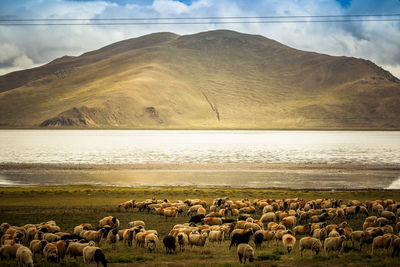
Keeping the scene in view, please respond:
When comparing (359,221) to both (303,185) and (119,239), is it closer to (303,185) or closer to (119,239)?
(119,239)

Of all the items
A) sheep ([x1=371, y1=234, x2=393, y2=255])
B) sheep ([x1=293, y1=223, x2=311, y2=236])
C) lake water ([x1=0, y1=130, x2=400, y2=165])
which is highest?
lake water ([x1=0, y1=130, x2=400, y2=165])

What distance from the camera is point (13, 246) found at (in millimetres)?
15039

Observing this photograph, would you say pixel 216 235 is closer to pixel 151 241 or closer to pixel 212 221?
pixel 151 241

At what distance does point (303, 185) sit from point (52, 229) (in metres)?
28.7

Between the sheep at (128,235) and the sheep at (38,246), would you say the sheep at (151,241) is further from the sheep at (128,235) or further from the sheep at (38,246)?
the sheep at (38,246)

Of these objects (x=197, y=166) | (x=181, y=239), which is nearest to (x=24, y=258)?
(x=181, y=239)

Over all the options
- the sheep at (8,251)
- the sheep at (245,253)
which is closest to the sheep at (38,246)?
the sheep at (8,251)

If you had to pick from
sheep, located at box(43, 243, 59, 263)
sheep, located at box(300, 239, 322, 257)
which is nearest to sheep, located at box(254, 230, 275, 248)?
sheep, located at box(300, 239, 322, 257)

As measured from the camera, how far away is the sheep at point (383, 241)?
15.7m

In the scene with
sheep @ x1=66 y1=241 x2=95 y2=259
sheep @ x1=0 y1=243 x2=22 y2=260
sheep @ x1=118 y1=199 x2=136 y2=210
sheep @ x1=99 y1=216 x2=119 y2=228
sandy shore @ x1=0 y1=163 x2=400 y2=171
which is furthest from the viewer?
sandy shore @ x1=0 y1=163 x2=400 y2=171

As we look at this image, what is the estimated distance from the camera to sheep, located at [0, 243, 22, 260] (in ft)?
49.0

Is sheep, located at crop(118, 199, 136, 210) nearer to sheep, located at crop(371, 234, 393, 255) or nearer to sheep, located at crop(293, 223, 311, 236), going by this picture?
sheep, located at crop(293, 223, 311, 236)

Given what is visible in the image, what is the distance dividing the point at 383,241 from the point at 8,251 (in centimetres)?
1315

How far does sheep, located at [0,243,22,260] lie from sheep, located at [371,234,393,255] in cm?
1252
